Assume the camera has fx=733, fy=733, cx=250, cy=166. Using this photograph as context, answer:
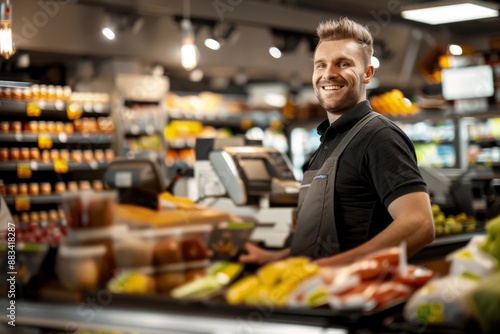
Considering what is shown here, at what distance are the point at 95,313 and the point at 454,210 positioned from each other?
4.18 metres

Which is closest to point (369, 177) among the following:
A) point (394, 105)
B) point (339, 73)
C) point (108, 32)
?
point (339, 73)

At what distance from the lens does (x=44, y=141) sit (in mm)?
10102

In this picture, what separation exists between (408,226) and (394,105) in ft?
21.8

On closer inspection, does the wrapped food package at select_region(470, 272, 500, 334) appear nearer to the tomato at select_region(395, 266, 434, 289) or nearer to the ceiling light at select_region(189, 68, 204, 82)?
the tomato at select_region(395, 266, 434, 289)

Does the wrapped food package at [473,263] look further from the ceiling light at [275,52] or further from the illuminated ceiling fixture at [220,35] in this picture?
the ceiling light at [275,52]

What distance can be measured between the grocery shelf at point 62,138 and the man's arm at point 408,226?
812cm

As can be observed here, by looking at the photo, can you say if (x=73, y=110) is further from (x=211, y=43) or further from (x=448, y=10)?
(x=448, y=10)

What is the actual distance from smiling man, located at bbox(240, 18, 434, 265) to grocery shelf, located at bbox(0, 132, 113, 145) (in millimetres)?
7506

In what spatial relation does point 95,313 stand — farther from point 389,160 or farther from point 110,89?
point 110,89

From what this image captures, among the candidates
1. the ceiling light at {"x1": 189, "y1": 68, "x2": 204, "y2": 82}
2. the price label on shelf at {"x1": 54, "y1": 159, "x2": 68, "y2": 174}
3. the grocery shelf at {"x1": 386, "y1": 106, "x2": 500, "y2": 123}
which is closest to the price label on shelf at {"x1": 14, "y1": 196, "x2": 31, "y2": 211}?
the price label on shelf at {"x1": 54, "y1": 159, "x2": 68, "y2": 174}

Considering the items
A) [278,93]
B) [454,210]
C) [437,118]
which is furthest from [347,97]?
[278,93]

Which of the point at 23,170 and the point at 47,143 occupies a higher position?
the point at 47,143

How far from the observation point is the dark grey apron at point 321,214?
9.24ft

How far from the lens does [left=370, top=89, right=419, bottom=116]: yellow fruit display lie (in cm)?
886
